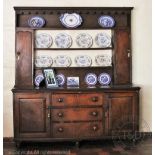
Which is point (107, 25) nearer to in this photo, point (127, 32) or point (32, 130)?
point (127, 32)

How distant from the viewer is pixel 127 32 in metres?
4.23

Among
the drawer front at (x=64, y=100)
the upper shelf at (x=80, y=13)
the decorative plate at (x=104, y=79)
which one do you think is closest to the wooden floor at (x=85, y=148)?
the drawer front at (x=64, y=100)

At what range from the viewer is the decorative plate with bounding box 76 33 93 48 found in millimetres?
4230

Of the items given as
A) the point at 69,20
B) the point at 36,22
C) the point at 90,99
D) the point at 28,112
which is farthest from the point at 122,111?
the point at 36,22

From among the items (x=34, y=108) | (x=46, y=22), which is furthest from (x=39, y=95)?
(x=46, y=22)

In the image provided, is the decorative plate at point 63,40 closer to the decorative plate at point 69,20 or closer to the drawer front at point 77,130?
the decorative plate at point 69,20

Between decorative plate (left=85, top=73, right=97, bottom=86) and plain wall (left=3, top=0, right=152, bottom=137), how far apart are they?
599mm

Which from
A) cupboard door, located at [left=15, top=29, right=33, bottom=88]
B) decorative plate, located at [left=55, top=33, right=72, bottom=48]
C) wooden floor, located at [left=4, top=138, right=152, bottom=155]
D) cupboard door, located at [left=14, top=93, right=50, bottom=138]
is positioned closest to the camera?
wooden floor, located at [left=4, top=138, right=152, bottom=155]

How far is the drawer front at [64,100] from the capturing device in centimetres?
379

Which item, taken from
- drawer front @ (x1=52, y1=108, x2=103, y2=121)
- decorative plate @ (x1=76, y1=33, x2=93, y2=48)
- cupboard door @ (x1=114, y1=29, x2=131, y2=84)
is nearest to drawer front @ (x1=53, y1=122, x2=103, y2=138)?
drawer front @ (x1=52, y1=108, x2=103, y2=121)

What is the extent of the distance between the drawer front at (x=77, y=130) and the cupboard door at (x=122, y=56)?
2.59ft

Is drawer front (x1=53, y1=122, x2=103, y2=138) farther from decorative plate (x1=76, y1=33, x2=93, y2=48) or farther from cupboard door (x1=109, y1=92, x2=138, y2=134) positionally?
decorative plate (x1=76, y1=33, x2=93, y2=48)

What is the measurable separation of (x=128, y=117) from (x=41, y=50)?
1.58m

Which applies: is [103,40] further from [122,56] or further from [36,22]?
[36,22]
